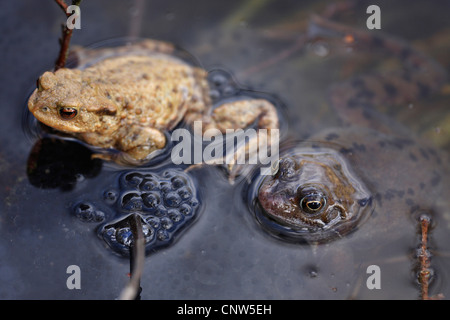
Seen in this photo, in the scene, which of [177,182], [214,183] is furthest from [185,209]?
[214,183]

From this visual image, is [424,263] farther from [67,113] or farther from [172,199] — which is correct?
[67,113]

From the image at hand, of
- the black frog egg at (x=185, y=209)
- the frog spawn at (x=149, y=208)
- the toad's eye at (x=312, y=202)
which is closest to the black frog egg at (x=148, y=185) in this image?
→ the frog spawn at (x=149, y=208)

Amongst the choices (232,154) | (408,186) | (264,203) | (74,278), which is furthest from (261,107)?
(74,278)

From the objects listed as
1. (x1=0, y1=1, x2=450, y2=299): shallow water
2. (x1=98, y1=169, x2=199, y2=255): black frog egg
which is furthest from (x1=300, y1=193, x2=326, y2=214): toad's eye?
(x1=98, y1=169, x2=199, y2=255): black frog egg

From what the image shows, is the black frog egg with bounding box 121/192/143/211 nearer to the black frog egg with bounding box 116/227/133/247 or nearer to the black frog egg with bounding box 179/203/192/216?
the black frog egg with bounding box 116/227/133/247

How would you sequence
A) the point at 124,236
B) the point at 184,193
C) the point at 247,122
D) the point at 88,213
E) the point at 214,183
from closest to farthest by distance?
the point at 124,236, the point at 88,213, the point at 184,193, the point at 214,183, the point at 247,122

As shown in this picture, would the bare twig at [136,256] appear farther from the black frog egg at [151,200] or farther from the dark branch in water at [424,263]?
the dark branch in water at [424,263]
